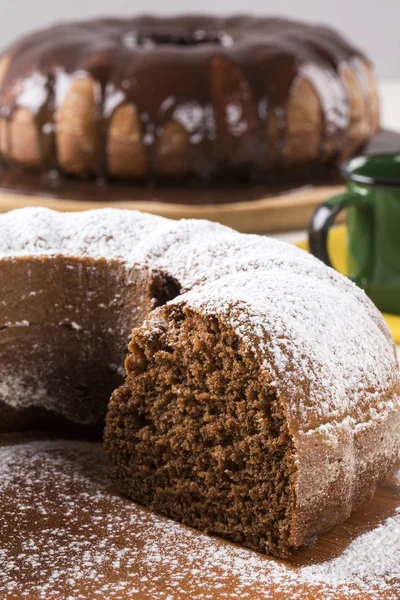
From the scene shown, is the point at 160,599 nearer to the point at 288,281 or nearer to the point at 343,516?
the point at 343,516

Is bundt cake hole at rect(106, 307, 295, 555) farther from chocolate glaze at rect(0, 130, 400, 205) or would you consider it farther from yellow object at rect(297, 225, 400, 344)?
chocolate glaze at rect(0, 130, 400, 205)

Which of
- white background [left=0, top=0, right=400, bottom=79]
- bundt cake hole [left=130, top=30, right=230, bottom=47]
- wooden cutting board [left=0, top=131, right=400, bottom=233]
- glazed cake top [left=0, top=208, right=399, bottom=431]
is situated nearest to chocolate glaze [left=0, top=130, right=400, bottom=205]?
wooden cutting board [left=0, top=131, right=400, bottom=233]

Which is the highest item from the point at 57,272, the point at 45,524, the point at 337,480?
the point at 57,272

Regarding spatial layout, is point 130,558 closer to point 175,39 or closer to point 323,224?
point 323,224

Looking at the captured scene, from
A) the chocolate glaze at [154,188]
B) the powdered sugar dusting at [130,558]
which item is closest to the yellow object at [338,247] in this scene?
the chocolate glaze at [154,188]

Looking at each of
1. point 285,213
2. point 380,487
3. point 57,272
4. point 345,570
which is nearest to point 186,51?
point 285,213

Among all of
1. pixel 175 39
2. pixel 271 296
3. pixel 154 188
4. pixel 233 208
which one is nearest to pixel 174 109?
pixel 154 188
